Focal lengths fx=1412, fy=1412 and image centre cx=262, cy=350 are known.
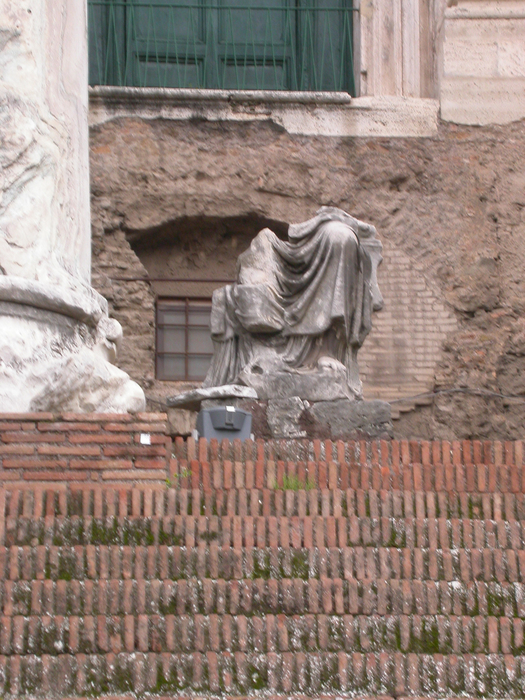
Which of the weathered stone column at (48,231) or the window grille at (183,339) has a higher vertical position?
the window grille at (183,339)

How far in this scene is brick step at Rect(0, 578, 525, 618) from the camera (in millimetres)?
5254

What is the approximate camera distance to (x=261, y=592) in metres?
5.36

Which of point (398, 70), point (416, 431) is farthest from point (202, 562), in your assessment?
point (398, 70)

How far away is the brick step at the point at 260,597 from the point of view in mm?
5254

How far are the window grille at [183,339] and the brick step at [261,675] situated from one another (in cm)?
846

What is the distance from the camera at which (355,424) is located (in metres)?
8.95

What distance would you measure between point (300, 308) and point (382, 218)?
4.21 meters

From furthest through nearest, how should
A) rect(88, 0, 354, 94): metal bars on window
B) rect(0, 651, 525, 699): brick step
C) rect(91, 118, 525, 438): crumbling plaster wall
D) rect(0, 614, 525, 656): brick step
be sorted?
rect(88, 0, 354, 94): metal bars on window < rect(91, 118, 525, 438): crumbling plaster wall < rect(0, 614, 525, 656): brick step < rect(0, 651, 525, 699): brick step

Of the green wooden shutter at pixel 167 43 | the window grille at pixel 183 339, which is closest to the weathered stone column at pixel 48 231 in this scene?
the window grille at pixel 183 339

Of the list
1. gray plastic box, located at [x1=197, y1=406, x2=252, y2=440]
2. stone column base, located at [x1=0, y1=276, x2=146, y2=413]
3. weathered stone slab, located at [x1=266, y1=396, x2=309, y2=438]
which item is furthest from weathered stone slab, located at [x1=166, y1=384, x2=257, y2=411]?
stone column base, located at [x1=0, y1=276, x2=146, y2=413]

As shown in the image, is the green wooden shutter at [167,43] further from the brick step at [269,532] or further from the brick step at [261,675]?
the brick step at [261,675]

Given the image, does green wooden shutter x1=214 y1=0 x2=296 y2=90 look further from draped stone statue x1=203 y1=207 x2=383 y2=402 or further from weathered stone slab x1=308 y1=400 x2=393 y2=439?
weathered stone slab x1=308 y1=400 x2=393 y2=439

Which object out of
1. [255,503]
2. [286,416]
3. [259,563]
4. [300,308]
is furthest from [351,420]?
[259,563]

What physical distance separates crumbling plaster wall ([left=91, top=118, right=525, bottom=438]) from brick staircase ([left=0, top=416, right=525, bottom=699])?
689cm
